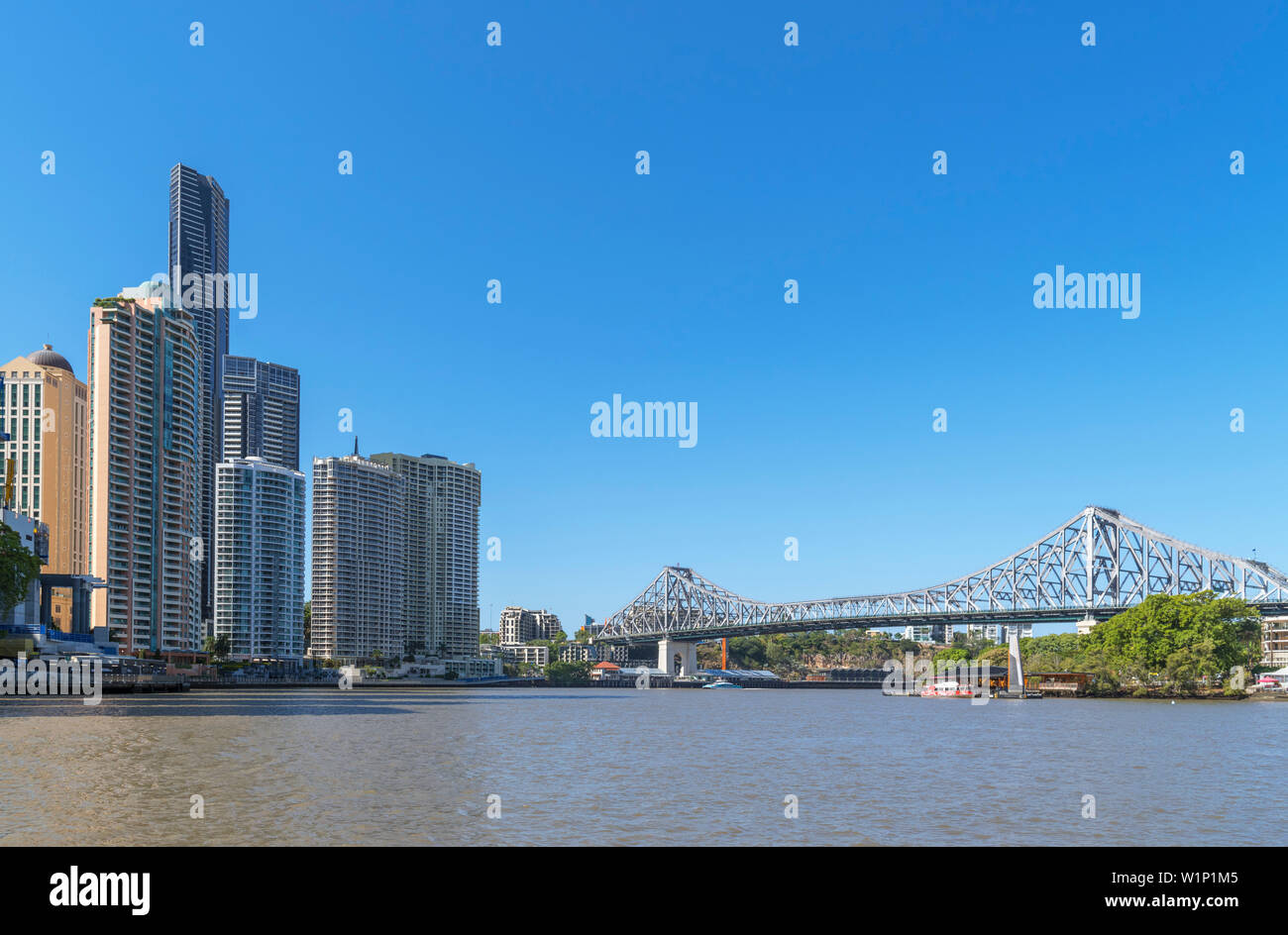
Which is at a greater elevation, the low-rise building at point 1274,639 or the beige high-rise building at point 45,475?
the beige high-rise building at point 45,475

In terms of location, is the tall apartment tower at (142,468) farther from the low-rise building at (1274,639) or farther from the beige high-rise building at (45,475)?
the low-rise building at (1274,639)

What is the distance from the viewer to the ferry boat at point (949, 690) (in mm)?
160125

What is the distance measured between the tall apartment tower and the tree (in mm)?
76679

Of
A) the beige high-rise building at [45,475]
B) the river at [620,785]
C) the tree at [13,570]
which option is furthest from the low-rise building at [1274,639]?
the beige high-rise building at [45,475]

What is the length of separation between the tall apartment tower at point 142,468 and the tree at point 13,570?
76.7m

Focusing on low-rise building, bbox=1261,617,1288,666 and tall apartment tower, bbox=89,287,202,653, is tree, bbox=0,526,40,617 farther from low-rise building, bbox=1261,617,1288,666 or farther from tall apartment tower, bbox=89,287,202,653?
low-rise building, bbox=1261,617,1288,666

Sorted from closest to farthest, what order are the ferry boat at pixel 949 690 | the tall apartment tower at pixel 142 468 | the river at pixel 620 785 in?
1. the river at pixel 620 785
2. the ferry boat at pixel 949 690
3. the tall apartment tower at pixel 142 468

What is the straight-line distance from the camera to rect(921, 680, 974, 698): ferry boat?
160 m

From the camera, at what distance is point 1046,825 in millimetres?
27922

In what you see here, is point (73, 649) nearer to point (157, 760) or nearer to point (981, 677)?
point (157, 760)

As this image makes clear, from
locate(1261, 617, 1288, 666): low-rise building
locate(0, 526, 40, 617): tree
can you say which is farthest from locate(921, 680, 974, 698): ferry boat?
locate(0, 526, 40, 617): tree

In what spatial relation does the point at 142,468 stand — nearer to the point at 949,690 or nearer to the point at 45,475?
the point at 45,475

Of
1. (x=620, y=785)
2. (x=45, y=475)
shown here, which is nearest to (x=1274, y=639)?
(x=620, y=785)

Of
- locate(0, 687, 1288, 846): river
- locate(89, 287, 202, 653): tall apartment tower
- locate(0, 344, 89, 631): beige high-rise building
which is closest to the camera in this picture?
locate(0, 687, 1288, 846): river
